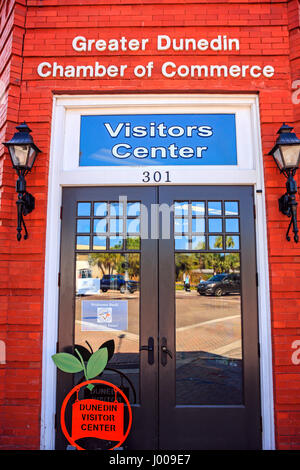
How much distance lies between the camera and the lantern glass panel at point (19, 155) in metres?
3.00

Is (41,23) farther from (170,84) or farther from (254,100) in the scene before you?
(254,100)

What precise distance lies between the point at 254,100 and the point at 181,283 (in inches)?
89.9

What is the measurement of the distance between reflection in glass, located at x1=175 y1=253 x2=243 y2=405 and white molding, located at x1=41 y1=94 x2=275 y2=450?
0.90 ft

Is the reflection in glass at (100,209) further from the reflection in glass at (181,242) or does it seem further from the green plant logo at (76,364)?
the green plant logo at (76,364)

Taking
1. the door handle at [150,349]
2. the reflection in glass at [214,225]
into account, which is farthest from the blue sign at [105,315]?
the reflection in glass at [214,225]

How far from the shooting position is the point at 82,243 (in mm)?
3338

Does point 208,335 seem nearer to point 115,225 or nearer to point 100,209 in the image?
point 115,225

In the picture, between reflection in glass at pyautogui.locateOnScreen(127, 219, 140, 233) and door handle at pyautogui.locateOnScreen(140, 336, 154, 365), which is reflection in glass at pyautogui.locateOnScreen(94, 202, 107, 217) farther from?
door handle at pyautogui.locateOnScreen(140, 336, 154, 365)

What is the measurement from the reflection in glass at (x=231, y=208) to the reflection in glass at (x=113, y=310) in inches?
44.6

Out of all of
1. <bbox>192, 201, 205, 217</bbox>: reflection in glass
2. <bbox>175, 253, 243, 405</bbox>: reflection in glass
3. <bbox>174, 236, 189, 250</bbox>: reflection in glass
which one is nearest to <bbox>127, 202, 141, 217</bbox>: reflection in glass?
<bbox>174, 236, 189, 250</bbox>: reflection in glass

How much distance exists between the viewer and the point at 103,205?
3381 millimetres

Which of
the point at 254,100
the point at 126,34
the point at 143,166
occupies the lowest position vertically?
the point at 143,166

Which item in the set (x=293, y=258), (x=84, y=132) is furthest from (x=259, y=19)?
(x=293, y=258)

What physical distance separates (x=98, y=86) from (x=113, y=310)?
256 centimetres
